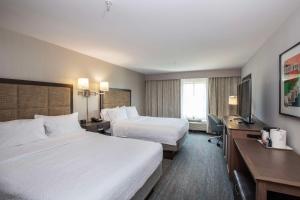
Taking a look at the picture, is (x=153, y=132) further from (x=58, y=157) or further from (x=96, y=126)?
(x=58, y=157)

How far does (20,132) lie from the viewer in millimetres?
2189

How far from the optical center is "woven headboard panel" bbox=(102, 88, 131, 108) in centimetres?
452

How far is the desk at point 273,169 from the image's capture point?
117cm

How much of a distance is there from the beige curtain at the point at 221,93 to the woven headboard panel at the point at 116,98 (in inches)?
119

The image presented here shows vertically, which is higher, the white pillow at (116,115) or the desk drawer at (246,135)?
the white pillow at (116,115)

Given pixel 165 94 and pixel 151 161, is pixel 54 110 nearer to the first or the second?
pixel 151 161

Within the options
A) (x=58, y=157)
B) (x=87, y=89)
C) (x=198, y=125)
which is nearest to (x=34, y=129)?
(x=58, y=157)

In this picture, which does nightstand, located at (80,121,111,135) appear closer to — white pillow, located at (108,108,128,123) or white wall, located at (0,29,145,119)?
white pillow, located at (108,108,128,123)

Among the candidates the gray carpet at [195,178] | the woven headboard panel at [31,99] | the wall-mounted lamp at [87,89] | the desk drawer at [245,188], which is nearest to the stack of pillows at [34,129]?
the woven headboard panel at [31,99]

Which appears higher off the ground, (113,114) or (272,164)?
(113,114)

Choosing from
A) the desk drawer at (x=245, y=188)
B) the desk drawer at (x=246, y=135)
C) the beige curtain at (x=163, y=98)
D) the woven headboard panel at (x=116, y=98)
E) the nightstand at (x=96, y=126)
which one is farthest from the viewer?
the beige curtain at (x=163, y=98)

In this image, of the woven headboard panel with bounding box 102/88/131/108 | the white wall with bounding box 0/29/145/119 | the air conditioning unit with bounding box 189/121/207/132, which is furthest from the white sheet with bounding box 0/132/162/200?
the air conditioning unit with bounding box 189/121/207/132

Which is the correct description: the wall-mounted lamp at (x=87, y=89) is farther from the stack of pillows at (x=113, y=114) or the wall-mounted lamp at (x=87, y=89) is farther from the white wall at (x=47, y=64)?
the stack of pillows at (x=113, y=114)

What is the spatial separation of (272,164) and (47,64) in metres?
3.68
